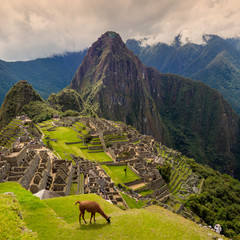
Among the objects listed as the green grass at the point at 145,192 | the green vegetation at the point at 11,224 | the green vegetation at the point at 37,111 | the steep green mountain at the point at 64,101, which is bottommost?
the green grass at the point at 145,192

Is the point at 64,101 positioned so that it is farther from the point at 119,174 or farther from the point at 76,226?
the point at 76,226

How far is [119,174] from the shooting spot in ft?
134

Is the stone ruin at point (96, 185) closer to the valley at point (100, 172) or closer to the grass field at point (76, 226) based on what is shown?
the valley at point (100, 172)

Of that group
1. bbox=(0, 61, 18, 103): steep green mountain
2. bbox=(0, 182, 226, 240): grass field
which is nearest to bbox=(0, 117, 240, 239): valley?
bbox=(0, 182, 226, 240): grass field

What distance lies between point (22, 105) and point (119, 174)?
99.6 metres

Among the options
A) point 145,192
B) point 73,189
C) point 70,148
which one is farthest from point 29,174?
point 70,148

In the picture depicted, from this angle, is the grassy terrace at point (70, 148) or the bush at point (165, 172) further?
the grassy terrace at point (70, 148)

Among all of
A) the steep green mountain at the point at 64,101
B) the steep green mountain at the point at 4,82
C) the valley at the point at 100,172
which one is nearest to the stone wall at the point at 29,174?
the valley at the point at 100,172

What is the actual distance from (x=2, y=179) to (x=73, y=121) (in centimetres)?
6291

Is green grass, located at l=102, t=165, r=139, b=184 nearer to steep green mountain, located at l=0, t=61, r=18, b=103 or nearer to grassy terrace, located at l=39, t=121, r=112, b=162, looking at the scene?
grassy terrace, located at l=39, t=121, r=112, b=162

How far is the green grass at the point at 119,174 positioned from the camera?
37906mm

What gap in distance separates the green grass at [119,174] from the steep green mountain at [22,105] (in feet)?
230

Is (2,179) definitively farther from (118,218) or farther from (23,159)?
(118,218)

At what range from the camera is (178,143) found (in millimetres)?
199250
